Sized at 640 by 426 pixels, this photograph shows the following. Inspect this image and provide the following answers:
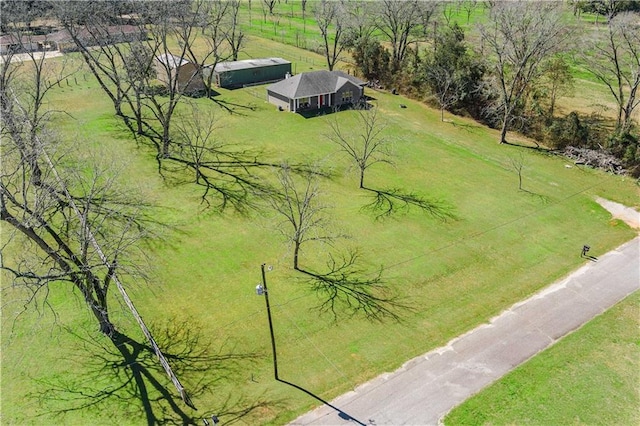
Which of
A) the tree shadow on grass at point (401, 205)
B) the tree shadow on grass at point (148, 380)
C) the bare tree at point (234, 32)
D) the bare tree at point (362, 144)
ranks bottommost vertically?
the tree shadow on grass at point (148, 380)

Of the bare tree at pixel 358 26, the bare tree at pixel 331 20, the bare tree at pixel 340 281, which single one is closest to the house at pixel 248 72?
the bare tree at pixel 331 20

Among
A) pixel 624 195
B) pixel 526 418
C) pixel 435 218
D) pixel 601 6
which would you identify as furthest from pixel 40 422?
pixel 601 6

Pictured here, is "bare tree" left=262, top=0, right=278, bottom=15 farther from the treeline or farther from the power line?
the power line

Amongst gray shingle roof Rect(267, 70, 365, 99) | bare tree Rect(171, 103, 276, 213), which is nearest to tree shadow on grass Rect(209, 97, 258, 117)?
gray shingle roof Rect(267, 70, 365, 99)

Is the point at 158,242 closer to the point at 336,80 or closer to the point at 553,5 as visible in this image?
the point at 336,80

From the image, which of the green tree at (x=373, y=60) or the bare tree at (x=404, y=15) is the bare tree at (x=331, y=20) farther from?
the bare tree at (x=404, y=15)

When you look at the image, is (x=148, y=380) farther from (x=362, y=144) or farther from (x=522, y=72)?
(x=522, y=72)
